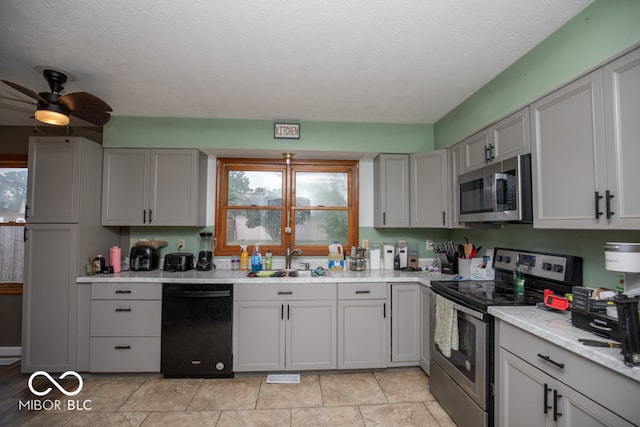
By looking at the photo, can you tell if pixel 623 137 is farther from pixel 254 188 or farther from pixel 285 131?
pixel 254 188

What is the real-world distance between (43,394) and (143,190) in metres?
1.91

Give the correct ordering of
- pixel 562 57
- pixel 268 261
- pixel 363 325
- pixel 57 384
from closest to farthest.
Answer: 1. pixel 562 57
2. pixel 57 384
3. pixel 363 325
4. pixel 268 261

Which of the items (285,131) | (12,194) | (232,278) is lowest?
(232,278)

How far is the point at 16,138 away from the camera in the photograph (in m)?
3.28

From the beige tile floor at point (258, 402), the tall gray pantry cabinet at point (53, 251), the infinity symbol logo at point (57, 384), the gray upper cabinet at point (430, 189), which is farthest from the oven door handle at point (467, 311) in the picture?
the tall gray pantry cabinet at point (53, 251)

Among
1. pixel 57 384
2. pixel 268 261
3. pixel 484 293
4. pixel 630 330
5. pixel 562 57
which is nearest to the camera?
pixel 630 330

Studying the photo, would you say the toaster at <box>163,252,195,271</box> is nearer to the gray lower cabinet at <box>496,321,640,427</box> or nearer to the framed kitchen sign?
the framed kitchen sign

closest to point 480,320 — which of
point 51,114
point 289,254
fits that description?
point 289,254

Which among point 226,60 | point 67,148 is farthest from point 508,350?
point 67,148

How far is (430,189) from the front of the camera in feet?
9.82

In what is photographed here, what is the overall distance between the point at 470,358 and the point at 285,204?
232 centimetres

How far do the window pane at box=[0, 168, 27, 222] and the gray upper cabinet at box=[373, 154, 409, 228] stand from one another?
161 inches

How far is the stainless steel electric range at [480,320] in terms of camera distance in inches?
67.4

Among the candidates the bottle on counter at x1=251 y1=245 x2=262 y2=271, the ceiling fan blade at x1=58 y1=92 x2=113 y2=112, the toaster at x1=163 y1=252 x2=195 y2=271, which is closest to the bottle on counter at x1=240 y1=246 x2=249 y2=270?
the bottle on counter at x1=251 y1=245 x2=262 y2=271
